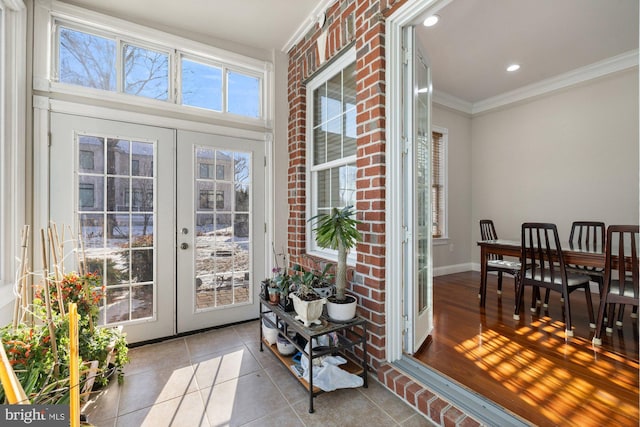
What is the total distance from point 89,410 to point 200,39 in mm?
3114

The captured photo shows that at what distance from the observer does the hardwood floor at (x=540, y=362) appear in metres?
1.52

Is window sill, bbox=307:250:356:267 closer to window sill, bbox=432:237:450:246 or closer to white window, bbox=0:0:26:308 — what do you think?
white window, bbox=0:0:26:308

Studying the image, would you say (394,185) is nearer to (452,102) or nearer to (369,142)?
Answer: (369,142)

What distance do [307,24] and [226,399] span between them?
3.13 metres

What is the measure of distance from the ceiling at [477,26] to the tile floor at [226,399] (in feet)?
9.67

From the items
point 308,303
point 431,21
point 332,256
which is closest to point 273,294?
point 308,303

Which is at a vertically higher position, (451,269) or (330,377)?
(451,269)

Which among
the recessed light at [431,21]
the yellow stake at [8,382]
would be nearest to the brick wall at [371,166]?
the recessed light at [431,21]

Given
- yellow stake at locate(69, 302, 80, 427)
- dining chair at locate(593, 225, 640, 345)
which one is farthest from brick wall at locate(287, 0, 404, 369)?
dining chair at locate(593, 225, 640, 345)

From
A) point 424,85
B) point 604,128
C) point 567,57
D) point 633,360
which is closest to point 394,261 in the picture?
point 424,85

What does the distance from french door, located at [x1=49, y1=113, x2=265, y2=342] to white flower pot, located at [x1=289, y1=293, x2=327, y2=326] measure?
1.32 metres

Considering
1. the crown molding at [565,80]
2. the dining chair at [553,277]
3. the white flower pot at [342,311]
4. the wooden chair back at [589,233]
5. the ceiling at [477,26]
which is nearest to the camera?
the white flower pot at [342,311]

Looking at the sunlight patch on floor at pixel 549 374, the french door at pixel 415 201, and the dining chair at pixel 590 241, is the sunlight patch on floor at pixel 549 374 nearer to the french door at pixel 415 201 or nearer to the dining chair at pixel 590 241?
the french door at pixel 415 201

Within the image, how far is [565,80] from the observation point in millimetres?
3744
